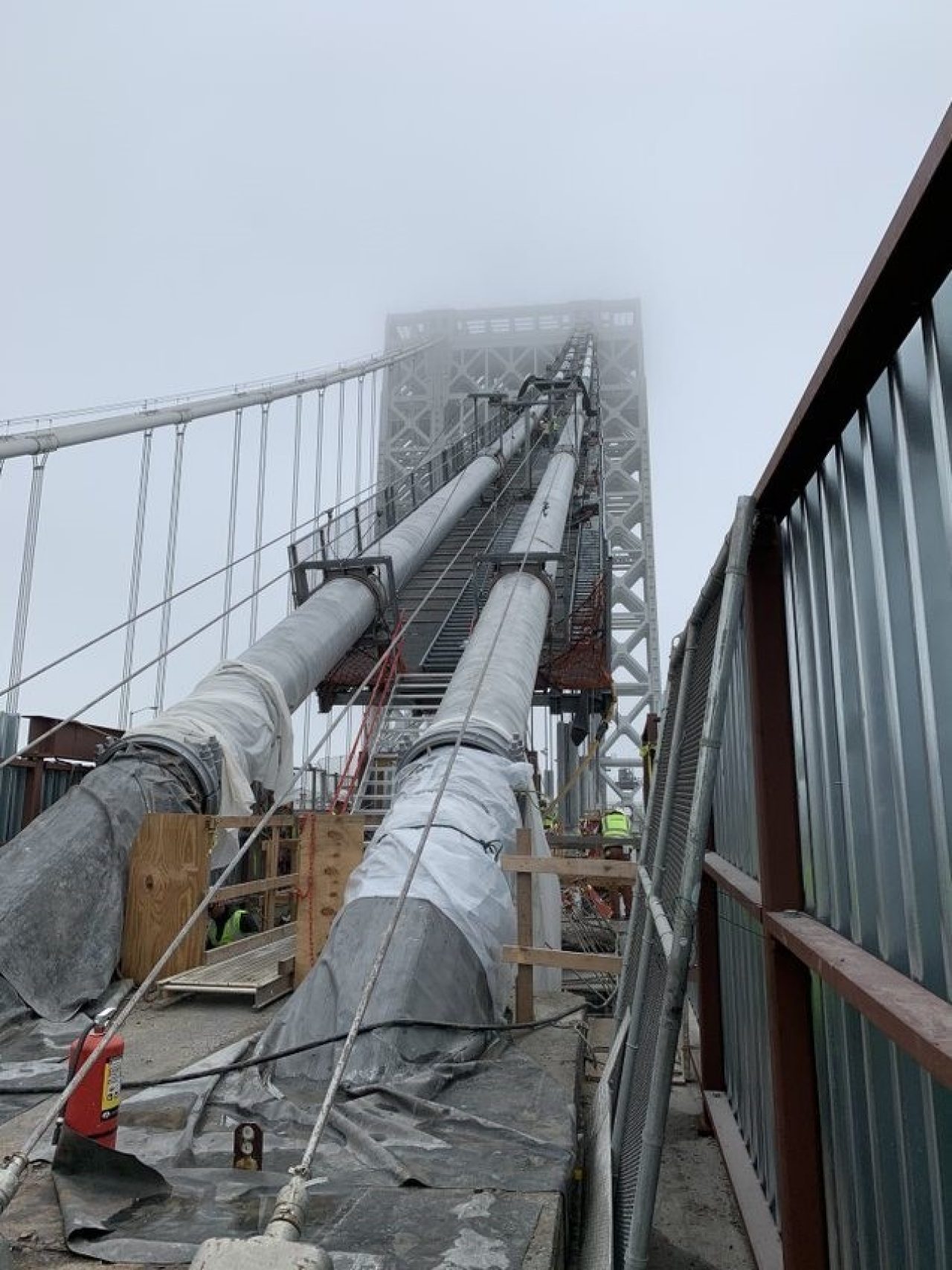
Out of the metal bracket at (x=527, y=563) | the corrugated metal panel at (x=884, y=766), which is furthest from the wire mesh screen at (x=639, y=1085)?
the metal bracket at (x=527, y=563)

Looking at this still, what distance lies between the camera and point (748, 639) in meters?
3.14

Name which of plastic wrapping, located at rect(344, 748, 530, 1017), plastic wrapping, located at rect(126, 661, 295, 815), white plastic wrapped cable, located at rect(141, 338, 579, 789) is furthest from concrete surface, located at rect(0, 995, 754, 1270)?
white plastic wrapped cable, located at rect(141, 338, 579, 789)

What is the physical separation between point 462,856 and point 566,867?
27.2 inches

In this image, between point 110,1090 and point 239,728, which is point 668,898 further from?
point 239,728

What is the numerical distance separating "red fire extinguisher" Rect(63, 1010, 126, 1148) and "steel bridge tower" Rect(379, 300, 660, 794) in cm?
3031

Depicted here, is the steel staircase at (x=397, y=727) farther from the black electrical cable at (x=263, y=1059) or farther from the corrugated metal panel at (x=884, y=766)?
the corrugated metal panel at (x=884, y=766)

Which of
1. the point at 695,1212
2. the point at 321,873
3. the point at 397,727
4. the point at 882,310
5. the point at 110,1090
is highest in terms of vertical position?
the point at 397,727

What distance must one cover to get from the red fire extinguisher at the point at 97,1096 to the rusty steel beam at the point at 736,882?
244 centimetres

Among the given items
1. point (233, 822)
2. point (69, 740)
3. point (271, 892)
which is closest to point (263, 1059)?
point (233, 822)

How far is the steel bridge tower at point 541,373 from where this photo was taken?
3484 centimetres

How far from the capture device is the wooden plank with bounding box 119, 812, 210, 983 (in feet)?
22.5

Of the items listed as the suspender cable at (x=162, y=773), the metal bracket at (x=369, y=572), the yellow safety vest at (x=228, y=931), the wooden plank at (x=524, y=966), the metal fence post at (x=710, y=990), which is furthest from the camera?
the metal bracket at (x=369, y=572)

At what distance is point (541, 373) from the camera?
3794 cm

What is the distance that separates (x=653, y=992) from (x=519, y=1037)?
221cm
